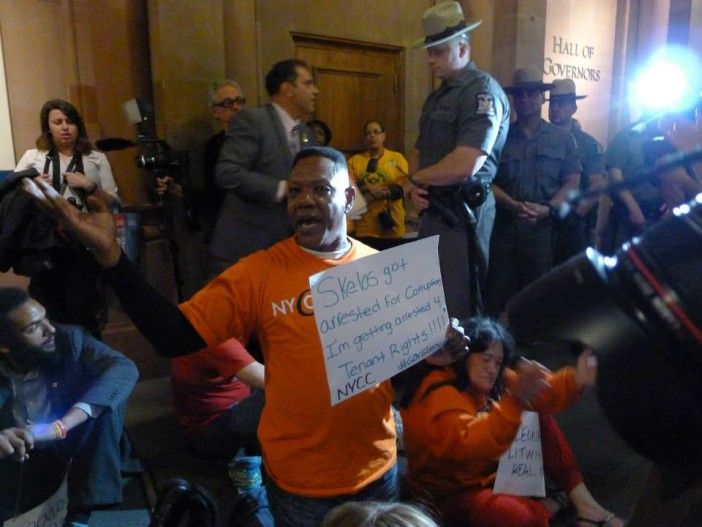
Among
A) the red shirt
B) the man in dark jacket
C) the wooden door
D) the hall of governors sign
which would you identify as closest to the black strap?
the man in dark jacket

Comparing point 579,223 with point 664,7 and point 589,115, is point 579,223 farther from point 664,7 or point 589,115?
point 664,7

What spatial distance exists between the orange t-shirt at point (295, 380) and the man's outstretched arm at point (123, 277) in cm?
11

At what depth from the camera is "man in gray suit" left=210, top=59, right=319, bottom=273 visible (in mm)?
2730

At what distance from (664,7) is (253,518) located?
648 centimetres

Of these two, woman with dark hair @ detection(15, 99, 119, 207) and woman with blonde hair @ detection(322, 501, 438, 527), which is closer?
woman with blonde hair @ detection(322, 501, 438, 527)

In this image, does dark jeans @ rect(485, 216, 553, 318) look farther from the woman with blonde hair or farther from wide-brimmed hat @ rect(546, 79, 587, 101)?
the woman with blonde hair

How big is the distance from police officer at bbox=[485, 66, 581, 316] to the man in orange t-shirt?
197 cm

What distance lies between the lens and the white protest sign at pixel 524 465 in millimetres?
2195

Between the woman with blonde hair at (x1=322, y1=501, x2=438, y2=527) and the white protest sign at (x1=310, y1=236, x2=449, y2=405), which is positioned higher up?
the white protest sign at (x1=310, y1=236, x2=449, y2=405)

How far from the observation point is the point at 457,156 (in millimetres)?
2545

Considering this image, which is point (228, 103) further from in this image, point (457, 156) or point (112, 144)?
point (457, 156)

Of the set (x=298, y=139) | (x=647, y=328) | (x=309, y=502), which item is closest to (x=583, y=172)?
(x=298, y=139)

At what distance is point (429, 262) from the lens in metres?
1.55

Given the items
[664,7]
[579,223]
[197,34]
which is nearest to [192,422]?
[197,34]
